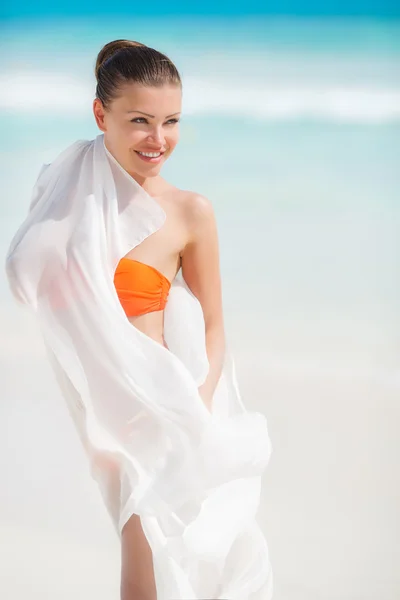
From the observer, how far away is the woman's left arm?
179 cm

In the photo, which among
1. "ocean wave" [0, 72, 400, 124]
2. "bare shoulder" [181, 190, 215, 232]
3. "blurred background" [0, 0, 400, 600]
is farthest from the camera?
"ocean wave" [0, 72, 400, 124]

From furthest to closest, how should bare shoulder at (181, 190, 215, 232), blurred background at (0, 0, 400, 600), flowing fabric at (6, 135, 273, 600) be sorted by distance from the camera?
blurred background at (0, 0, 400, 600) < bare shoulder at (181, 190, 215, 232) < flowing fabric at (6, 135, 273, 600)

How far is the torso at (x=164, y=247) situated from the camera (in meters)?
1.75

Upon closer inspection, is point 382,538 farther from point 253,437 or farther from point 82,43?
point 82,43

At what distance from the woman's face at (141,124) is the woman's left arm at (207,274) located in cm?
13

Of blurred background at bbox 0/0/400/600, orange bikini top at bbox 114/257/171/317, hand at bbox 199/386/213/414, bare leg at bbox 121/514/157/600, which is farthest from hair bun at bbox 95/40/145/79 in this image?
blurred background at bbox 0/0/400/600

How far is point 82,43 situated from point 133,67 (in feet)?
4.47

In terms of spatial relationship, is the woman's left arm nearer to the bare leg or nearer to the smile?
the smile

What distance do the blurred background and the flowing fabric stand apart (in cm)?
64

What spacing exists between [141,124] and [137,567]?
856mm

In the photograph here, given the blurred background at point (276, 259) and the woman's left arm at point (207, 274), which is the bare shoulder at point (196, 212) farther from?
the blurred background at point (276, 259)

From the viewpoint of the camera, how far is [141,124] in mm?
1704

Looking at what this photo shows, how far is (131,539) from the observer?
1709 mm

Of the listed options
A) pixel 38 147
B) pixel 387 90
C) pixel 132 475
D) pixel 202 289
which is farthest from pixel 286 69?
pixel 132 475
